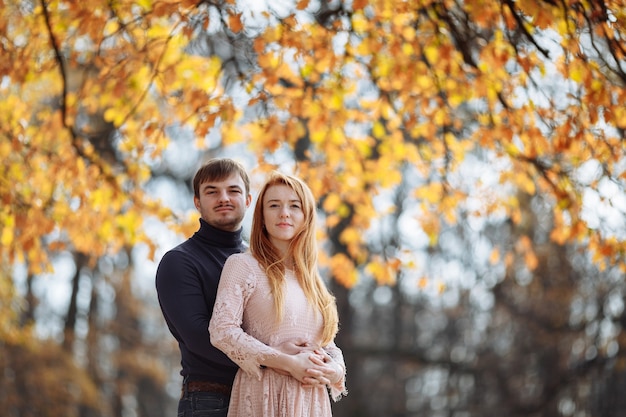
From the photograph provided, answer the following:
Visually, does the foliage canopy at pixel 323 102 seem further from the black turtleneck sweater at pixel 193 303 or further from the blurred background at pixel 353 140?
the black turtleneck sweater at pixel 193 303

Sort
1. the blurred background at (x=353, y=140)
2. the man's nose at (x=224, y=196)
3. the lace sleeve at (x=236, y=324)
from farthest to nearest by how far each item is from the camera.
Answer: the blurred background at (x=353, y=140), the man's nose at (x=224, y=196), the lace sleeve at (x=236, y=324)

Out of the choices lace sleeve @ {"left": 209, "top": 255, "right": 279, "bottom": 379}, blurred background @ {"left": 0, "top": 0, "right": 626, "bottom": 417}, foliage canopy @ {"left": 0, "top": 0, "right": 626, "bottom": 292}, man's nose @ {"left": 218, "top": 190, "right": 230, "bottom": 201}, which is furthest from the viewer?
blurred background @ {"left": 0, "top": 0, "right": 626, "bottom": 417}

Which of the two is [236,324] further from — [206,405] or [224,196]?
[224,196]

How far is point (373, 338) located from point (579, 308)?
794 cm

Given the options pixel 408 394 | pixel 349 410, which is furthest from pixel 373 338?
pixel 349 410

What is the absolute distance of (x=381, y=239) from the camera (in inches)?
578

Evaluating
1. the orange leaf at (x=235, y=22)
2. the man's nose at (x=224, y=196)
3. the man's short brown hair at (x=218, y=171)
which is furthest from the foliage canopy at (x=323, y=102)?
the man's nose at (x=224, y=196)

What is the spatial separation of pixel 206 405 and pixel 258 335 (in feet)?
1.14

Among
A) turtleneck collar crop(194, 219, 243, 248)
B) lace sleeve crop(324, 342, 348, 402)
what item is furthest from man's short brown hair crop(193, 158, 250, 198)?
lace sleeve crop(324, 342, 348, 402)

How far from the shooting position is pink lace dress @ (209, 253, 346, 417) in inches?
115

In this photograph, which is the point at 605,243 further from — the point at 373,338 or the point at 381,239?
the point at 373,338

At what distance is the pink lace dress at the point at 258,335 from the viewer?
292cm

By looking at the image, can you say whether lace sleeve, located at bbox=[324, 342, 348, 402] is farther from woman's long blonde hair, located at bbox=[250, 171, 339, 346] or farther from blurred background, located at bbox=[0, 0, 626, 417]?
blurred background, located at bbox=[0, 0, 626, 417]

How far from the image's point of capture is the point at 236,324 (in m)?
2.95
